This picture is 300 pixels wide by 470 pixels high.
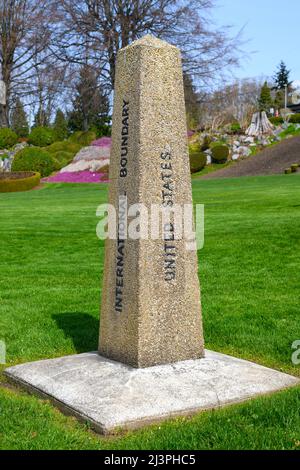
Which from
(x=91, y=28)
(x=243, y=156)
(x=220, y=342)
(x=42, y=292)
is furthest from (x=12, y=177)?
(x=220, y=342)

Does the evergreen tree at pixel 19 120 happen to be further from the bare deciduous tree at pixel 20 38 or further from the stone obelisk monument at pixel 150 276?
the stone obelisk monument at pixel 150 276

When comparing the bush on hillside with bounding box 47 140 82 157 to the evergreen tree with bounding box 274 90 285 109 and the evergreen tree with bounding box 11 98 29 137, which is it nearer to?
the evergreen tree with bounding box 274 90 285 109

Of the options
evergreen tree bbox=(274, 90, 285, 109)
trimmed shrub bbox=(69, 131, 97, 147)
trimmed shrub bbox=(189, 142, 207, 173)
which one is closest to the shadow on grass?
trimmed shrub bbox=(189, 142, 207, 173)

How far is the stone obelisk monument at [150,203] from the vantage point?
4.29 m

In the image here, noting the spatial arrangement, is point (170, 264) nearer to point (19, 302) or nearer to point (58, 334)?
point (58, 334)

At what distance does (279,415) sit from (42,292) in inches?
169

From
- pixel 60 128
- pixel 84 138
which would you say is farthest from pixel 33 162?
pixel 60 128

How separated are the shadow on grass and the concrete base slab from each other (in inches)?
24.0

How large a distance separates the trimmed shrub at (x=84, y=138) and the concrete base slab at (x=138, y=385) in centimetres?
4649

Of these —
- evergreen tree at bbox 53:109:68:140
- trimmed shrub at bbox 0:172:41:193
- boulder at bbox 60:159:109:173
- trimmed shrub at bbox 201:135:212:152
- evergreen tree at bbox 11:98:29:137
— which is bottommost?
trimmed shrub at bbox 0:172:41:193

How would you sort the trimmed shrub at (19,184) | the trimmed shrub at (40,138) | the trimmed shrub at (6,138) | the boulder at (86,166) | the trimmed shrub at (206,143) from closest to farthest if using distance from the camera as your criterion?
the trimmed shrub at (19,184), the boulder at (86,166), the trimmed shrub at (206,143), the trimmed shrub at (6,138), the trimmed shrub at (40,138)

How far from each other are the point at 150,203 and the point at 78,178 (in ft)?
111

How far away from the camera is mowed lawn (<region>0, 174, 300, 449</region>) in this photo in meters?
3.35

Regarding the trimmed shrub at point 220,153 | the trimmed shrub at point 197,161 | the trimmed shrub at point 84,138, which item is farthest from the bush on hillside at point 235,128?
the trimmed shrub at point 84,138
